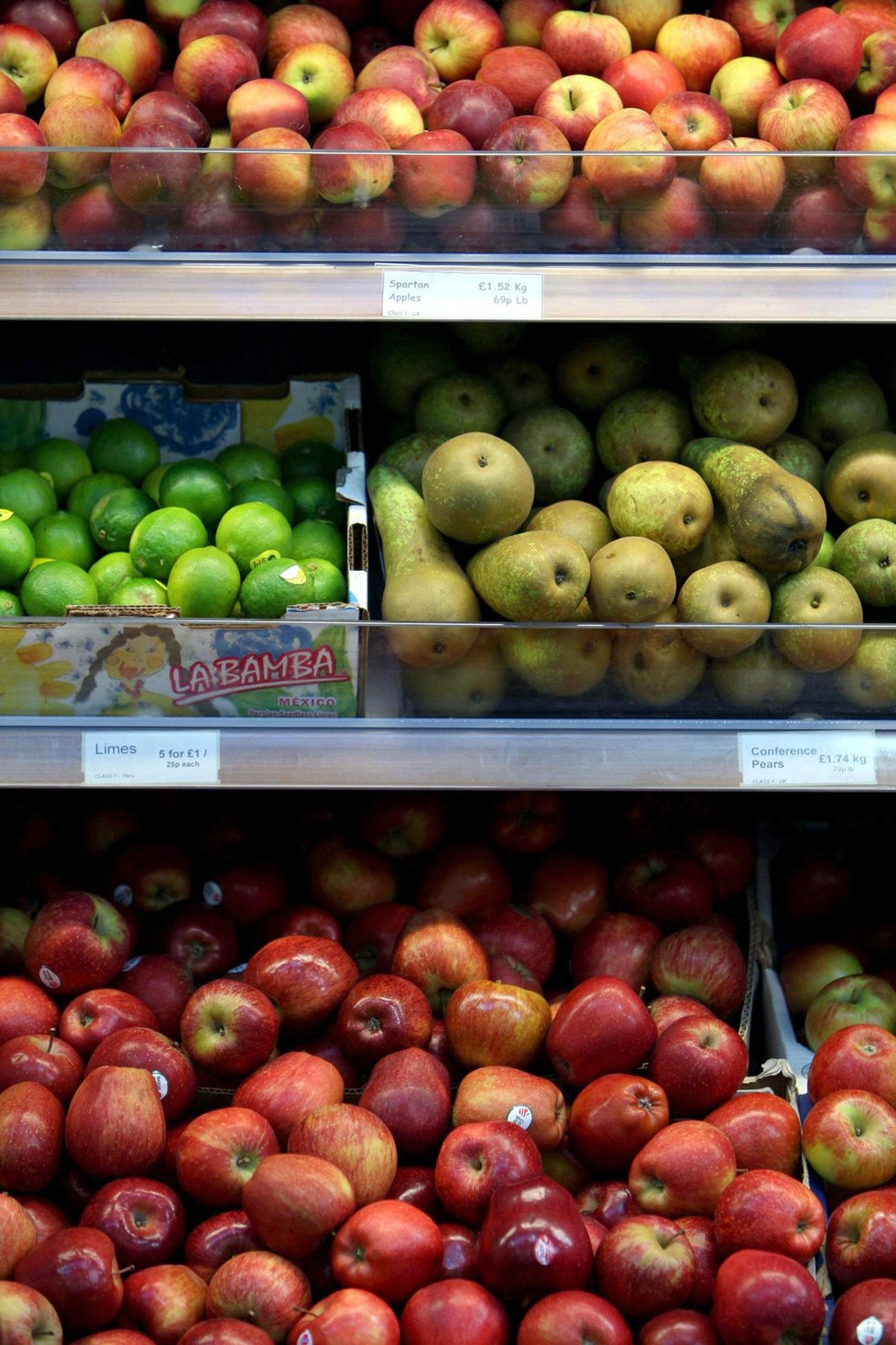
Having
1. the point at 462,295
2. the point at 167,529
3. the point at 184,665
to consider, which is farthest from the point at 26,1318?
the point at 462,295

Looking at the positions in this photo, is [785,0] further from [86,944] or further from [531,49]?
[86,944]

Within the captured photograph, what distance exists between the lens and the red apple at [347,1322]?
1.02 m

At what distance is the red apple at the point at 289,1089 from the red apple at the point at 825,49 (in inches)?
50.3

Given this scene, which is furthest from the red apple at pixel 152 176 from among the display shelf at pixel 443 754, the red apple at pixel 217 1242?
the red apple at pixel 217 1242

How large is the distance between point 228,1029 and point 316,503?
2.15 feet

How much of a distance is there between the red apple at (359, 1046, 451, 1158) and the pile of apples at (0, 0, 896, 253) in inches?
33.8

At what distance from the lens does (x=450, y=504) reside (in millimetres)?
1316

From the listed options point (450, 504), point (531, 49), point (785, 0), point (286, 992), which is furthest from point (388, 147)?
point (286, 992)

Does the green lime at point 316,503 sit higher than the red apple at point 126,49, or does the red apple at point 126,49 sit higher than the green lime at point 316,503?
the red apple at point 126,49

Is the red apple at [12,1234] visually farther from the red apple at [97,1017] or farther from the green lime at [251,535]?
the green lime at [251,535]

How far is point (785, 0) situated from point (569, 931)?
1252mm

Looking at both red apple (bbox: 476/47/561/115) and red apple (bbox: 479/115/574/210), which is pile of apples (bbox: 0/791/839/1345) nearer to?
red apple (bbox: 479/115/574/210)

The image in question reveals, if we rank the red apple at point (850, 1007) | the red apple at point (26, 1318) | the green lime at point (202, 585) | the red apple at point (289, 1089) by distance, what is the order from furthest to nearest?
1. the red apple at point (850, 1007)
2. the green lime at point (202, 585)
3. the red apple at point (289, 1089)
4. the red apple at point (26, 1318)

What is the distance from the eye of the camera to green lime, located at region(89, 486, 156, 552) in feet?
4.87
